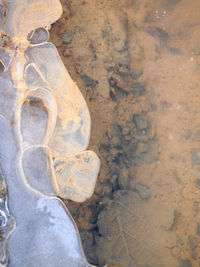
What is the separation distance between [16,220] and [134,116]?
4.59 feet

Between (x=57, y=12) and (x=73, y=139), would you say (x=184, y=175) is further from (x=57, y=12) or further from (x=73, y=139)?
(x=57, y=12)

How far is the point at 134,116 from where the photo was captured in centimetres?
260

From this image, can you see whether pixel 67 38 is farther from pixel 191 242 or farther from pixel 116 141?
pixel 191 242

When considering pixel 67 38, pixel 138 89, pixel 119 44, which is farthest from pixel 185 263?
pixel 67 38

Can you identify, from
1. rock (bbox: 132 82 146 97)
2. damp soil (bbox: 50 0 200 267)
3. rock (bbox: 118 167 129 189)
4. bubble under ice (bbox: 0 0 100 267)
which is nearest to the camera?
bubble under ice (bbox: 0 0 100 267)

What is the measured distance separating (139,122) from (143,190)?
65cm

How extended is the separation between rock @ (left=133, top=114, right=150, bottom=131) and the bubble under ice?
1.83 feet

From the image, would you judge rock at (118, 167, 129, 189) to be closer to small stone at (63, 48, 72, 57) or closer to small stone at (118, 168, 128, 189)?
small stone at (118, 168, 128, 189)

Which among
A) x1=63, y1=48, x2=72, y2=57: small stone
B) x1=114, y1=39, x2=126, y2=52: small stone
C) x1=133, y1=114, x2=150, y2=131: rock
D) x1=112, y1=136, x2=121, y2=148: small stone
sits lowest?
x1=112, y1=136, x2=121, y2=148: small stone

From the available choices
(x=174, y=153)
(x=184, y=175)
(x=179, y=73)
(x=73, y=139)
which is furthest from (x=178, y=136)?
(x=73, y=139)

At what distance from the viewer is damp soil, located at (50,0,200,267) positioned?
7.89ft

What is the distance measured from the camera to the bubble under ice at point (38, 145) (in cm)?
207

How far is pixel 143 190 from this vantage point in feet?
8.22

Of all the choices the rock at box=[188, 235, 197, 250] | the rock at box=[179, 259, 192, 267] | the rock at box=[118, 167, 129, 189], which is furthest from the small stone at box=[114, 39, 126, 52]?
the rock at box=[179, 259, 192, 267]
